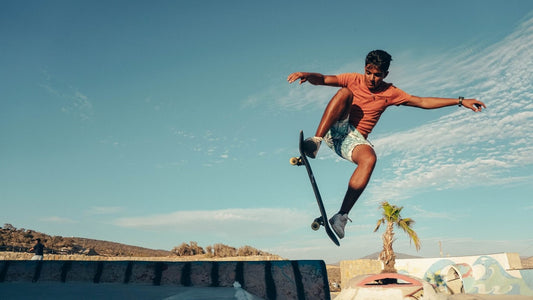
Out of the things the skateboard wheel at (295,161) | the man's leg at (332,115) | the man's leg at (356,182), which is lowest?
the man's leg at (356,182)

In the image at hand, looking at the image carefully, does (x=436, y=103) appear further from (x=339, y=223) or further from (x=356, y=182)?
(x=339, y=223)

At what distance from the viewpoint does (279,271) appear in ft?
9.98

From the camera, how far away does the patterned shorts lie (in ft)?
15.5

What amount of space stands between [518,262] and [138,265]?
2999 cm

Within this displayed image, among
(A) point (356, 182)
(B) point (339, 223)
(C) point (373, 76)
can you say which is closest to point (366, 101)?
(C) point (373, 76)

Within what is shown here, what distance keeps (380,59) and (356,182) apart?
1661 millimetres

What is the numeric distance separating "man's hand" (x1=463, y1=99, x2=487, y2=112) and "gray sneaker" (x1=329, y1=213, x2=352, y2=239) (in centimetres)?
238

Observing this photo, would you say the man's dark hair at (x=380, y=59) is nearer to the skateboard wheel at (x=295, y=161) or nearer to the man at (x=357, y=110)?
the man at (x=357, y=110)

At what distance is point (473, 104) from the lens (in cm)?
504

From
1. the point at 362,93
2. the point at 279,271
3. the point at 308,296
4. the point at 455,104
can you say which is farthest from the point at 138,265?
the point at 455,104

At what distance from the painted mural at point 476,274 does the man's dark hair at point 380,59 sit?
23.4 m

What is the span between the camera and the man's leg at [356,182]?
4.41 m

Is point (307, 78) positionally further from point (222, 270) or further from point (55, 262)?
point (55, 262)

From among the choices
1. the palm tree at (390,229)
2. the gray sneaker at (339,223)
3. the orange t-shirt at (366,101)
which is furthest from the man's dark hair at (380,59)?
the palm tree at (390,229)
